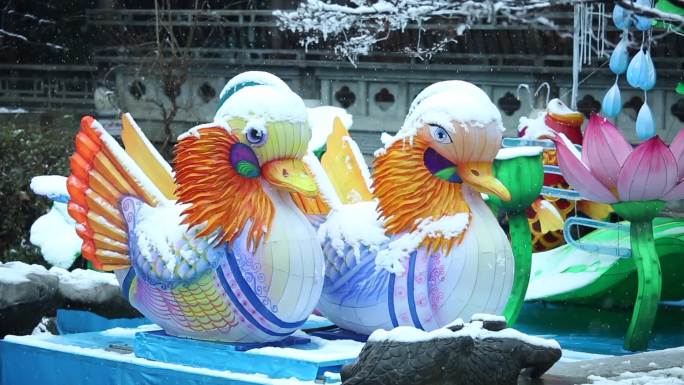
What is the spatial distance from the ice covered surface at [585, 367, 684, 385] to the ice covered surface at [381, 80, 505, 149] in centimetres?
154

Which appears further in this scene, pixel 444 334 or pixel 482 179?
pixel 482 179

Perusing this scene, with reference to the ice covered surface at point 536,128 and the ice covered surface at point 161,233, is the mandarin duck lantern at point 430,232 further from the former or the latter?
the ice covered surface at point 536,128

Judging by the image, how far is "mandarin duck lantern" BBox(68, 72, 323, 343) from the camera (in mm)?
7188

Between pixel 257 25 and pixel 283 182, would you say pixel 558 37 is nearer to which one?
pixel 257 25

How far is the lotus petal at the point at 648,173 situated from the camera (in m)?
8.12

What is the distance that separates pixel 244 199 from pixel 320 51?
7.28 metres

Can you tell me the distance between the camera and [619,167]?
8.30m

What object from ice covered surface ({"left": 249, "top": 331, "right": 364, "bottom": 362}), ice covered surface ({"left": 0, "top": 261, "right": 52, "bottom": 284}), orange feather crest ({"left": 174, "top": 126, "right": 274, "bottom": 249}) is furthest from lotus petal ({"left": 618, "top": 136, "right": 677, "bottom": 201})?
ice covered surface ({"left": 0, "top": 261, "right": 52, "bottom": 284})

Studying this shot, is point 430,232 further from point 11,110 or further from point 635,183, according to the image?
point 11,110

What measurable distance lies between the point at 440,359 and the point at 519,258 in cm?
238

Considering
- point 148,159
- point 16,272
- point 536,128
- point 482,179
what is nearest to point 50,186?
point 16,272

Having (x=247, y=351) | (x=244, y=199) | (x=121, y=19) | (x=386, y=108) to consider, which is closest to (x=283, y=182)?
(x=244, y=199)

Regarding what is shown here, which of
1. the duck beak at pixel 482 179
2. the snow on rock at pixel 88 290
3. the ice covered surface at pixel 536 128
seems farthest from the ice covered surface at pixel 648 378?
the ice covered surface at pixel 536 128

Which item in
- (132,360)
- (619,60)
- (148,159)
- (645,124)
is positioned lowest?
(132,360)
